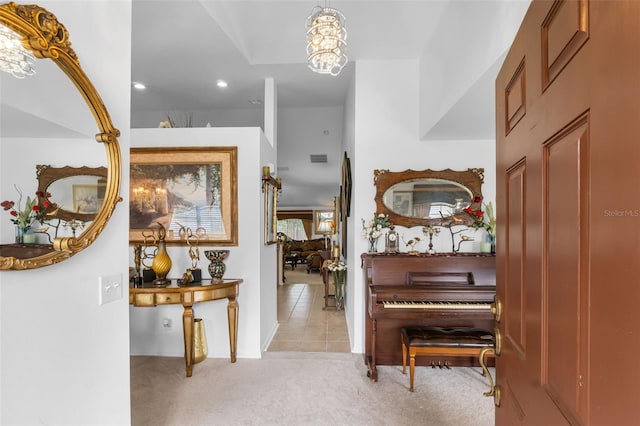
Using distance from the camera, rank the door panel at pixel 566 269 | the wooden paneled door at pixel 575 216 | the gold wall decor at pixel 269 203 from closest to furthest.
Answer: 1. the wooden paneled door at pixel 575 216
2. the door panel at pixel 566 269
3. the gold wall decor at pixel 269 203

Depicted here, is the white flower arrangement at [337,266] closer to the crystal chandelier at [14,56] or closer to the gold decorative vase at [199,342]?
the gold decorative vase at [199,342]

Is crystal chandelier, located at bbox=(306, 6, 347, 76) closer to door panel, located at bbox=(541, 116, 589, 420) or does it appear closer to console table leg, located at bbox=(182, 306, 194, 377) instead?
door panel, located at bbox=(541, 116, 589, 420)

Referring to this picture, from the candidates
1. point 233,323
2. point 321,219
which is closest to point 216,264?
point 233,323

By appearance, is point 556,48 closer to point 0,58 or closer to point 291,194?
point 0,58

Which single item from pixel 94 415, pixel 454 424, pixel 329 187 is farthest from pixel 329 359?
pixel 329 187

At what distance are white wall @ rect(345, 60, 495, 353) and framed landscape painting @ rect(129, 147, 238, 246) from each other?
4.19 ft

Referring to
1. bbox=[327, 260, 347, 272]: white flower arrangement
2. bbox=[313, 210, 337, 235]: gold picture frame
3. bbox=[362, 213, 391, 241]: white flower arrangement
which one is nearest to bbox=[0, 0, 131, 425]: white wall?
bbox=[362, 213, 391, 241]: white flower arrangement

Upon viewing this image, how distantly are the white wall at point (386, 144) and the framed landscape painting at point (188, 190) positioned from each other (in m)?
1.28

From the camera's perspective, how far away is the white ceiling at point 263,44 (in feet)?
8.29

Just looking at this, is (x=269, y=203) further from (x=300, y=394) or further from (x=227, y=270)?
(x=300, y=394)

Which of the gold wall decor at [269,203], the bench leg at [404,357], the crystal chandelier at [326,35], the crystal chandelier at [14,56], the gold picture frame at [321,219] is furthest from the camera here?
the gold picture frame at [321,219]

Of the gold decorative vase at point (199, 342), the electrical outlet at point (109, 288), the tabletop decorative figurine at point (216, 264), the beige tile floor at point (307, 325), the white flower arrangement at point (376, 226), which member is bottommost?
the beige tile floor at point (307, 325)

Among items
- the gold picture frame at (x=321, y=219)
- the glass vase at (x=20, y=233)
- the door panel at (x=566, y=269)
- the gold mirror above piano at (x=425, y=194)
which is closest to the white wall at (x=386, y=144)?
the gold mirror above piano at (x=425, y=194)

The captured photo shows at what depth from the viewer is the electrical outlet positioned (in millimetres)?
1260
